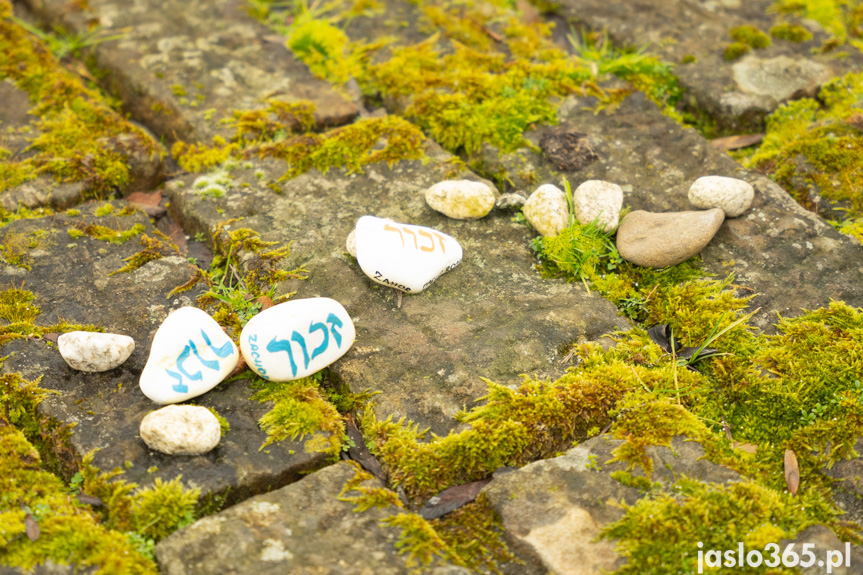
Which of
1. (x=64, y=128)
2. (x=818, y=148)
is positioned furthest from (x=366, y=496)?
(x=818, y=148)

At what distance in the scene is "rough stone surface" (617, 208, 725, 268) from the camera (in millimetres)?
2844

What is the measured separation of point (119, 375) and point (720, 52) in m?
4.08

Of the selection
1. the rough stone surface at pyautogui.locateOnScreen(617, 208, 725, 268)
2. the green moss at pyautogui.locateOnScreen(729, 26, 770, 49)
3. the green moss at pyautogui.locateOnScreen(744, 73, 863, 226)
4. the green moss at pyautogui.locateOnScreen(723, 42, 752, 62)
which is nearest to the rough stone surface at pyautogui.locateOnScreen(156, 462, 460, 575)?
the rough stone surface at pyautogui.locateOnScreen(617, 208, 725, 268)

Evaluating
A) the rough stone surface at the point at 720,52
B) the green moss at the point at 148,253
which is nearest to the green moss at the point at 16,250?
the green moss at the point at 148,253

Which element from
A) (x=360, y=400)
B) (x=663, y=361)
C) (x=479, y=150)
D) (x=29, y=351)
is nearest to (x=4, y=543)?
(x=29, y=351)

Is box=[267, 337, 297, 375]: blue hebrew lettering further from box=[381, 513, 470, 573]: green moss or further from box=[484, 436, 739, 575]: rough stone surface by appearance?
box=[484, 436, 739, 575]: rough stone surface

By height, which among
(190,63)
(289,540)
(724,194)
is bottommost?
(289,540)

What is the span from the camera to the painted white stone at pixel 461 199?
3.06 metres

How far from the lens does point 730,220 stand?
122 inches

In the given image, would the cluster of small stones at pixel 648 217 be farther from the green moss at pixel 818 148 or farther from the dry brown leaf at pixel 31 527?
the dry brown leaf at pixel 31 527

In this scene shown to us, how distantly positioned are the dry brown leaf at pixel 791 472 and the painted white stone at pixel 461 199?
5.49 feet

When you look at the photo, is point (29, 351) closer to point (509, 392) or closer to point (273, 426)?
point (273, 426)

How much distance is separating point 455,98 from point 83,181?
82.9 inches

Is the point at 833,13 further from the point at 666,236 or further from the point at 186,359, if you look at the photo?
the point at 186,359
